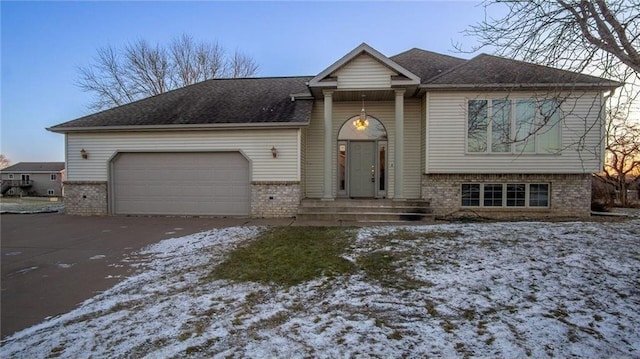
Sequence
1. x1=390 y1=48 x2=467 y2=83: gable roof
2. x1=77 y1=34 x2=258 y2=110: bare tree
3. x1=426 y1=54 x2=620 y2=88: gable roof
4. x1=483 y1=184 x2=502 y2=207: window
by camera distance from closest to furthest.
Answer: x1=426 y1=54 x2=620 y2=88: gable roof, x1=483 y1=184 x2=502 y2=207: window, x1=390 y1=48 x2=467 y2=83: gable roof, x1=77 y1=34 x2=258 y2=110: bare tree

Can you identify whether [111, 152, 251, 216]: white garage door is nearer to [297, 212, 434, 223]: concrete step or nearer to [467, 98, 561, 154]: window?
[297, 212, 434, 223]: concrete step

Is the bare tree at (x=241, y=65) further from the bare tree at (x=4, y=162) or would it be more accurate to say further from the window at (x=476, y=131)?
the bare tree at (x=4, y=162)

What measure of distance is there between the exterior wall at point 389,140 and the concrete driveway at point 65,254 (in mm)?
2579

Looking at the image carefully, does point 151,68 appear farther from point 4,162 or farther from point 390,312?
point 4,162

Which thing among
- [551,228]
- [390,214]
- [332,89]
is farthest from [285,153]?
[551,228]

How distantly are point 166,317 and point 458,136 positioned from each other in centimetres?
932

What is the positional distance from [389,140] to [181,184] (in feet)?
24.2

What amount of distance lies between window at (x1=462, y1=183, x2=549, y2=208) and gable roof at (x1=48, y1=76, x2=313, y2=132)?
5855 mm

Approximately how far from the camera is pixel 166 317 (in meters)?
3.37

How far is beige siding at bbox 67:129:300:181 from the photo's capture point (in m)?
9.95

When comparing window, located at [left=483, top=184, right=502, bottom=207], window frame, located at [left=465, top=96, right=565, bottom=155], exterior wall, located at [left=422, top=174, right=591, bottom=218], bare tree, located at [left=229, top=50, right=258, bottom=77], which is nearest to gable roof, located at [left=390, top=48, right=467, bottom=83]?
window frame, located at [left=465, top=96, right=565, bottom=155]

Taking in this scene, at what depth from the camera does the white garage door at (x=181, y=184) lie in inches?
404

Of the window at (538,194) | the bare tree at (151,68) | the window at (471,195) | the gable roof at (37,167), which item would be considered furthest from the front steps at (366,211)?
the gable roof at (37,167)

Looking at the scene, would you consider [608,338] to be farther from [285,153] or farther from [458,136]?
[285,153]
